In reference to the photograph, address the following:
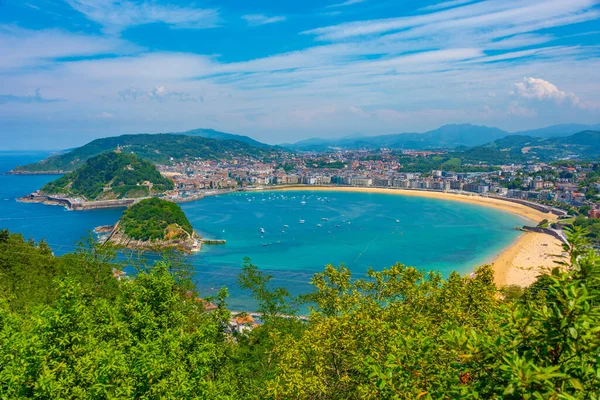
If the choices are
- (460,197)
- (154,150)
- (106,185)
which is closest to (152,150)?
(154,150)

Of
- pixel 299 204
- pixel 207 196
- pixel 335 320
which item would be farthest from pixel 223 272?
pixel 207 196

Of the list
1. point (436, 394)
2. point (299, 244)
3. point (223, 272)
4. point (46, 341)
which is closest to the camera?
point (436, 394)

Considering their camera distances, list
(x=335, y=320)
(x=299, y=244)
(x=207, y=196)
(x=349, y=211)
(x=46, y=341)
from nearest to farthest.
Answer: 1. (x=46, y=341)
2. (x=335, y=320)
3. (x=299, y=244)
4. (x=349, y=211)
5. (x=207, y=196)

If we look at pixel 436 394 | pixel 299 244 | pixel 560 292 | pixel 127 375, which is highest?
pixel 560 292

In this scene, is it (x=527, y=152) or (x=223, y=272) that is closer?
(x=223, y=272)

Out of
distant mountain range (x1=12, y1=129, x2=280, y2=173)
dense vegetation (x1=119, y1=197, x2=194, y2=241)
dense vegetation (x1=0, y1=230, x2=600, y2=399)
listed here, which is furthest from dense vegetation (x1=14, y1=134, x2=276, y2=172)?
dense vegetation (x1=0, y1=230, x2=600, y2=399)

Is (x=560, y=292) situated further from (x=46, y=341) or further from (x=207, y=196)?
(x=207, y=196)

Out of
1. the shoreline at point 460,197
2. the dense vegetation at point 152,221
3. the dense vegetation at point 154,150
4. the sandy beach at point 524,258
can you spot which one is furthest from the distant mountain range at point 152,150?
the sandy beach at point 524,258

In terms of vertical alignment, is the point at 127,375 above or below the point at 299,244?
above
